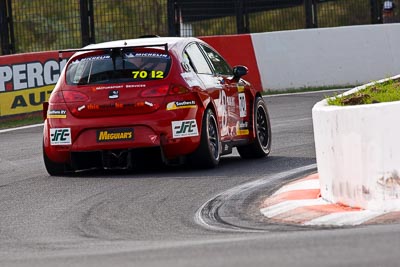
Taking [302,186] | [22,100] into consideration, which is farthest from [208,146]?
[22,100]

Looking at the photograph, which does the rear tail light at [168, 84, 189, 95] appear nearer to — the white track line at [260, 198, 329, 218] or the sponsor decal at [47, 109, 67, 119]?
the sponsor decal at [47, 109, 67, 119]

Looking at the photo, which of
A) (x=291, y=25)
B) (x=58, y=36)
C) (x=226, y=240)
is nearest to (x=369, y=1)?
(x=291, y=25)

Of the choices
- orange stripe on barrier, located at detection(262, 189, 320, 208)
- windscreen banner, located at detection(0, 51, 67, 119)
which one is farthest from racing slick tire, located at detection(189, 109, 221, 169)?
windscreen banner, located at detection(0, 51, 67, 119)

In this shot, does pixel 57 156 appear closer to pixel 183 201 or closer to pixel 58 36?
pixel 183 201

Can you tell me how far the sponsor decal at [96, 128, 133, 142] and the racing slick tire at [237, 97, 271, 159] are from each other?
2.00m

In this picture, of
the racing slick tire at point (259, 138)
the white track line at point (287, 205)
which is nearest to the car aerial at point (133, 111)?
the racing slick tire at point (259, 138)

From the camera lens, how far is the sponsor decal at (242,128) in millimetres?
14466

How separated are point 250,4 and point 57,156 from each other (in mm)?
15243

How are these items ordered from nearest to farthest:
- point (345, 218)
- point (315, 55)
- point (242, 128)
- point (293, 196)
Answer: point (345, 218) < point (293, 196) < point (242, 128) < point (315, 55)

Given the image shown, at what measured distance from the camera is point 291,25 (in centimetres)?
2823

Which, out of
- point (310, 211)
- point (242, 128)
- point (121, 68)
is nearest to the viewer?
point (310, 211)

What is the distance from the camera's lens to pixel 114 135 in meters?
13.2

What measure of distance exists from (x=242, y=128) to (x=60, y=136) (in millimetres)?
2273

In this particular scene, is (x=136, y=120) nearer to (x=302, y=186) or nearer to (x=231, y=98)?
(x=231, y=98)
